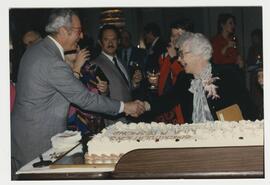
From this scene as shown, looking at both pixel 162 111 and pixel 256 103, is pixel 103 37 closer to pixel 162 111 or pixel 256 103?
pixel 162 111

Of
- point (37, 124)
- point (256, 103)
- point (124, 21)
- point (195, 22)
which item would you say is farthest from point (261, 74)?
point (37, 124)

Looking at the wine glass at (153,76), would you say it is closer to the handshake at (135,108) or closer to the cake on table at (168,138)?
the handshake at (135,108)

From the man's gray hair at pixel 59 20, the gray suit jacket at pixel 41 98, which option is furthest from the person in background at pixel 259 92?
the man's gray hair at pixel 59 20

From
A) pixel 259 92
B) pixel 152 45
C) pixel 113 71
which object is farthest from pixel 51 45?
pixel 259 92

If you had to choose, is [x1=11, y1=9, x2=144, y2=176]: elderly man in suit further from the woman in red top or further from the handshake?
the woman in red top

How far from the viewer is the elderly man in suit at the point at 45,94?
290 centimetres

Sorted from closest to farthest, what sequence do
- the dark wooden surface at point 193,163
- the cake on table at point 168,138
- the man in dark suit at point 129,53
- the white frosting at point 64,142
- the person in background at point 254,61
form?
the dark wooden surface at point 193,163 → the cake on table at point 168,138 → the white frosting at point 64,142 → the person in background at point 254,61 → the man in dark suit at point 129,53

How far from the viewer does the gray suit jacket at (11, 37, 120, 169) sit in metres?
2.90

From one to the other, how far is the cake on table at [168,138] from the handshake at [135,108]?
0.88 ft

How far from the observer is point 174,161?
232 cm

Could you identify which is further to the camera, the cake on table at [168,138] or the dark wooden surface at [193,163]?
the cake on table at [168,138]

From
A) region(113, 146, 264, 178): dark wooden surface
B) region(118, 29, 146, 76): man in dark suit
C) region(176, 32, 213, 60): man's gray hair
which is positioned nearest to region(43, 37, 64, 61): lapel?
region(118, 29, 146, 76): man in dark suit

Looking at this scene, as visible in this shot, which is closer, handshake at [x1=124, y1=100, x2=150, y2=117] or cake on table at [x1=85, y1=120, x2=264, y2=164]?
cake on table at [x1=85, y1=120, x2=264, y2=164]

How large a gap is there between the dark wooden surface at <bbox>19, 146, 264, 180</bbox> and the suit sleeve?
772 millimetres
